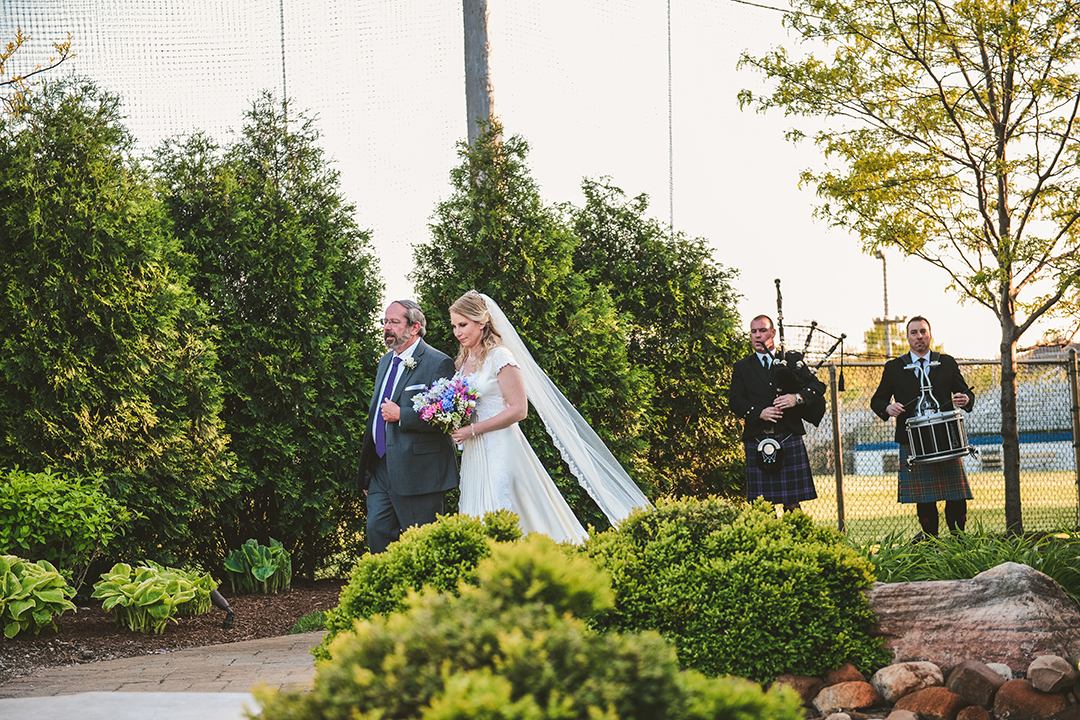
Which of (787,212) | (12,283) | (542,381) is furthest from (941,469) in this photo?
(12,283)

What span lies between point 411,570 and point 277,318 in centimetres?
405

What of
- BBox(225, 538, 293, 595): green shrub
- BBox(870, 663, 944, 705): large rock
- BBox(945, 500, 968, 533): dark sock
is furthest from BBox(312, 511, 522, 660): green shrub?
BBox(945, 500, 968, 533): dark sock

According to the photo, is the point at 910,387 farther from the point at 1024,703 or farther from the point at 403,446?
the point at 403,446

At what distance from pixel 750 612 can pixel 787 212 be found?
8.22 meters

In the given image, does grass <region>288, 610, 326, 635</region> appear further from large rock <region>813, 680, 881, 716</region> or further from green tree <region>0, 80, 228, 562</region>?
large rock <region>813, 680, 881, 716</region>

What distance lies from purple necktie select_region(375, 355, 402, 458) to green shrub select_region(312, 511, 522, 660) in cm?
199

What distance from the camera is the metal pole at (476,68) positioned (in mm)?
7230

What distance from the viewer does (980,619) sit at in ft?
10.7

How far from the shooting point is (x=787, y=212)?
414 inches

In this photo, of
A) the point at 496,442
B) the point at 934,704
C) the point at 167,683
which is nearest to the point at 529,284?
the point at 496,442

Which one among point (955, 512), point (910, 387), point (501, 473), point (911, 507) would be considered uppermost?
point (910, 387)

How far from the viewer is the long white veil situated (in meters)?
5.48

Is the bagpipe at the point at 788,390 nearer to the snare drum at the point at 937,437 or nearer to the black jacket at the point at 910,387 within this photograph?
the black jacket at the point at 910,387

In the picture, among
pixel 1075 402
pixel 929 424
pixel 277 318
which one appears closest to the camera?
pixel 929 424
